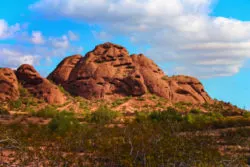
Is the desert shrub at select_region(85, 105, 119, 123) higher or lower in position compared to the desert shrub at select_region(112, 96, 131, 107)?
lower

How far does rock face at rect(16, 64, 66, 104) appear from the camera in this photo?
37.4 meters

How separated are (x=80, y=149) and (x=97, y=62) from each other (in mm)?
36385

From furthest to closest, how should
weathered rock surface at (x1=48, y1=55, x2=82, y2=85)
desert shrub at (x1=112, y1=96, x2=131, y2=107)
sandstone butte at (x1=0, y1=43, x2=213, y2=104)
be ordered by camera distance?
weathered rock surface at (x1=48, y1=55, x2=82, y2=85) → desert shrub at (x1=112, y1=96, x2=131, y2=107) → sandstone butte at (x1=0, y1=43, x2=213, y2=104)

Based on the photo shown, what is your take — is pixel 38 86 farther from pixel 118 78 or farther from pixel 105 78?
pixel 118 78

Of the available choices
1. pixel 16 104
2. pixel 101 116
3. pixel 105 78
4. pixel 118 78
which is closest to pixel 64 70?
pixel 105 78

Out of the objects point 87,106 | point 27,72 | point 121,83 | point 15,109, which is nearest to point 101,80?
point 121,83

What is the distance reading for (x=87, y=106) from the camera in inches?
1505

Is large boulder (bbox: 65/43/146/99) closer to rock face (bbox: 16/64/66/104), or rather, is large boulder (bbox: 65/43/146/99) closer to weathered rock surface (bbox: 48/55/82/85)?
weathered rock surface (bbox: 48/55/82/85)

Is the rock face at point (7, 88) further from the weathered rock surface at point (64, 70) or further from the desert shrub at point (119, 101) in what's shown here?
the desert shrub at point (119, 101)

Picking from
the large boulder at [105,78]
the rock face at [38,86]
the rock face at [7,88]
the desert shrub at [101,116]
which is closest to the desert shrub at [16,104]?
the rock face at [7,88]

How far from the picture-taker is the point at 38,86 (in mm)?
38312

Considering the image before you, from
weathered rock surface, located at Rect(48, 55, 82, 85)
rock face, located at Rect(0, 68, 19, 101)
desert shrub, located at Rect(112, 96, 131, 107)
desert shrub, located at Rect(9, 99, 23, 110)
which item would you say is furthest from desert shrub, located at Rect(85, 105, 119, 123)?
weathered rock surface, located at Rect(48, 55, 82, 85)

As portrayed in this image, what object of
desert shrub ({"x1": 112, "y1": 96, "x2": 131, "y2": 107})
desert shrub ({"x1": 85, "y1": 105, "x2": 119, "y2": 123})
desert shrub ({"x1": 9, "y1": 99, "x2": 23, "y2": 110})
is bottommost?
desert shrub ({"x1": 85, "y1": 105, "x2": 119, "y2": 123})

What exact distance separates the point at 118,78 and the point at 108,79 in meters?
1.40
